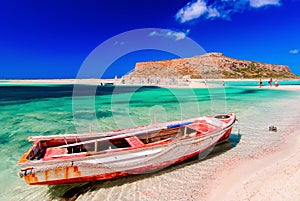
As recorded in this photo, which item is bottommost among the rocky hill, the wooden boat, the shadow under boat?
the shadow under boat

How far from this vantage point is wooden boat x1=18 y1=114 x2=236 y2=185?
5250mm

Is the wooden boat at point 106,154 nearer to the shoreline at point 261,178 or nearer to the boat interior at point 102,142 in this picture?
the boat interior at point 102,142

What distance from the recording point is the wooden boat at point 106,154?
5.25 m

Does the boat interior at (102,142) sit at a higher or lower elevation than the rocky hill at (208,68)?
lower

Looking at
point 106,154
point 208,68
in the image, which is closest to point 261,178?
point 106,154

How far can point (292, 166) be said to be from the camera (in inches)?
253

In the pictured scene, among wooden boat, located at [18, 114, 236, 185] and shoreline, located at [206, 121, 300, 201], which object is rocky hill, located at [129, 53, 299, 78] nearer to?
wooden boat, located at [18, 114, 236, 185]

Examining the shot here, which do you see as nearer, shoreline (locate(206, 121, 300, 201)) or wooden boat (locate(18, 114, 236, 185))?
shoreline (locate(206, 121, 300, 201))

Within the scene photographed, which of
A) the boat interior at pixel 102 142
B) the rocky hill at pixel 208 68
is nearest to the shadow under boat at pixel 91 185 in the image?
the boat interior at pixel 102 142

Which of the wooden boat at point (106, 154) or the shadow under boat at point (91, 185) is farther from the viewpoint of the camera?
the shadow under boat at point (91, 185)

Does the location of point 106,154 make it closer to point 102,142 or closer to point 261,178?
point 102,142

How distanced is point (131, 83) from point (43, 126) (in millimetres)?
71452

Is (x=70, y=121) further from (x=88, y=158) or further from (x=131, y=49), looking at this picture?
(x=88, y=158)

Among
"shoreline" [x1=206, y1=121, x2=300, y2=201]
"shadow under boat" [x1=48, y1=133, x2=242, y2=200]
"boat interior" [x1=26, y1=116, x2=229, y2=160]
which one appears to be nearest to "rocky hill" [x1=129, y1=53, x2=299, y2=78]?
"boat interior" [x1=26, y1=116, x2=229, y2=160]
